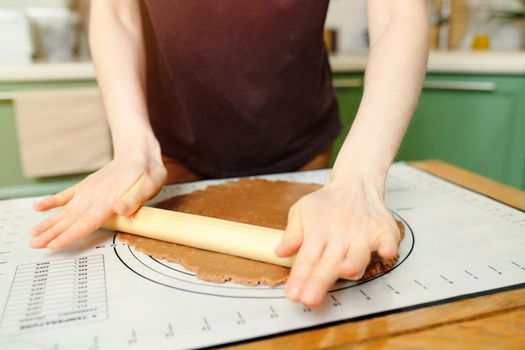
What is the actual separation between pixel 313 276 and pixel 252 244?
10 cm

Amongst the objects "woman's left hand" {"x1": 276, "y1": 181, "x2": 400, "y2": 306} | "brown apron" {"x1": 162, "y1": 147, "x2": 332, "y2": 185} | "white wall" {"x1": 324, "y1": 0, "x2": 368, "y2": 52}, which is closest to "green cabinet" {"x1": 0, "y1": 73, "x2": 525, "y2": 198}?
"white wall" {"x1": 324, "y1": 0, "x2": 368, "y2": 52}

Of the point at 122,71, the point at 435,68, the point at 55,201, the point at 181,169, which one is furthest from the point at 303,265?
the point at 435,68

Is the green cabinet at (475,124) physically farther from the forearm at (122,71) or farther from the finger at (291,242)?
the finger at (291,242)

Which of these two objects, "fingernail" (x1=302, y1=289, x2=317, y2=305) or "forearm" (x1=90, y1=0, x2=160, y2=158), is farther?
"forearm" (x1=90, y1=0, x2=160, y2=158)

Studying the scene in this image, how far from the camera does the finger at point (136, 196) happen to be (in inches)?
21.0

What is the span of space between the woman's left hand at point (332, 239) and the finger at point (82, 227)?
9.2 inches

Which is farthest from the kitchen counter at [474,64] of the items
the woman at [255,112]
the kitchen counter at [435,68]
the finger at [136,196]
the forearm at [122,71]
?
the finger at [136,196]

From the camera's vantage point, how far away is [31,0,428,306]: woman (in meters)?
0.42

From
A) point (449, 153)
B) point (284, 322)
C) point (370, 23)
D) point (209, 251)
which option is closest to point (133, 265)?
point (209, 251)

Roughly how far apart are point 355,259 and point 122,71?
19.4 inches

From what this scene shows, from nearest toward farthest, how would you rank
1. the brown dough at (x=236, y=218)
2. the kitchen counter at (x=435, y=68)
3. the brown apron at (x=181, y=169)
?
1. the brown dough at (x=236, y=218)
2. the brown apron at (x=181, y=169)
3. the kitchen counter at (x=435, y=68)

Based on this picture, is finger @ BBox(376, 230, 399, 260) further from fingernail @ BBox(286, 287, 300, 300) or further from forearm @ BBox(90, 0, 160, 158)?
forearm @ BBox(90, 0, 160, 158)

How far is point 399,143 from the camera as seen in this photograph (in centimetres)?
52

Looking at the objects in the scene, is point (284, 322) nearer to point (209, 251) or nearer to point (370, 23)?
point (209, 251)
